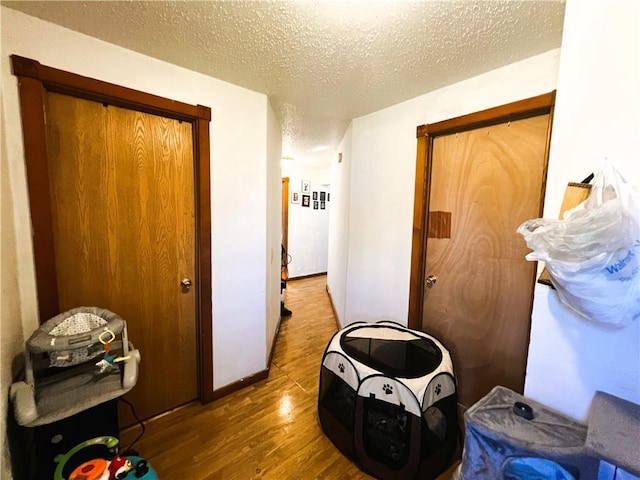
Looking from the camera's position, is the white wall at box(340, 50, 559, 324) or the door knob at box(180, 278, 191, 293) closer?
the white wall at box(340, 50, 559, 324)

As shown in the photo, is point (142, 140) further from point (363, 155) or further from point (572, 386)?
point (572, 386)

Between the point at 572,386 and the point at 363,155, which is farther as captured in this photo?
the point at 363,155

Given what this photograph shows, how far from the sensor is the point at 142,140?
62.6 inches

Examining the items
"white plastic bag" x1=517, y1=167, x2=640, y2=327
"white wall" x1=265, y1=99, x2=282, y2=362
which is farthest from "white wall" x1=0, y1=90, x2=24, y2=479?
"white plastic bag" x1=517, y1=167, x2=640, y2=327

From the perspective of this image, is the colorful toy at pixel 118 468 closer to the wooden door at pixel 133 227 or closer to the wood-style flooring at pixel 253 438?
the wood-style flooring at pixel 253 438

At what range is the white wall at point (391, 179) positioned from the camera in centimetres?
157

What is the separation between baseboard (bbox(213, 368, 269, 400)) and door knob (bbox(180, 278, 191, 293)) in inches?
31.9

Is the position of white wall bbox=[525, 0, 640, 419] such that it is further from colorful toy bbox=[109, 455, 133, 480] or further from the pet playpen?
colorful toy bbox=[109, 455, 133, 480]

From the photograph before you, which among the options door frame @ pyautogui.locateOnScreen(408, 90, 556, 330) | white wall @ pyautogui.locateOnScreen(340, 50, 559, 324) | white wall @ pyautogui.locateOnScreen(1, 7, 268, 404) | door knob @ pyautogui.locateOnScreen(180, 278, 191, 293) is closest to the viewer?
white wall @ pyautogui.locateOnScreen(1, 7, 268, 404)

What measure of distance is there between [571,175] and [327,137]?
2590 millimetres

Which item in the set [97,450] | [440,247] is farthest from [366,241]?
[97,450]

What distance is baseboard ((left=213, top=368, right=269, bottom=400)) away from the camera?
6.55 feet

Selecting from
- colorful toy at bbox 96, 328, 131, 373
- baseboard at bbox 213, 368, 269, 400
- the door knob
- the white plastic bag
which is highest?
the white plastic bag

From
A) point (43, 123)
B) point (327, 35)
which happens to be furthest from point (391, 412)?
point (43, 123)
